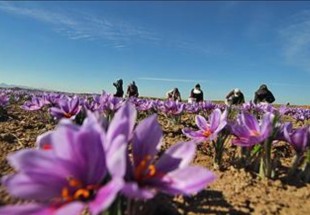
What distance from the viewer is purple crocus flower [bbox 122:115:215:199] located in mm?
1362

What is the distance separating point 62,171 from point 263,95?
44.8 ft

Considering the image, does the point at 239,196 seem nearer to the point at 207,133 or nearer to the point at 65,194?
the point at 207,133

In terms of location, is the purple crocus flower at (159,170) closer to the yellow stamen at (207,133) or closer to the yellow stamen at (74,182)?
the yellow stamen at (74,182)

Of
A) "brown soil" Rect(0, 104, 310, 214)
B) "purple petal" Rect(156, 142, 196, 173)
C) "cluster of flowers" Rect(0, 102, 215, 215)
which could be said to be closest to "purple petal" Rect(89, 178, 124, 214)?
"cluster of flowers" Rect(0, 102, 215, 215)

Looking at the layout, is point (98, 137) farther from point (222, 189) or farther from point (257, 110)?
point (257, 110)

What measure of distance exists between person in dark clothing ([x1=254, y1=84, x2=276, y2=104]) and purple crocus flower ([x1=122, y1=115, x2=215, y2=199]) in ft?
42.9

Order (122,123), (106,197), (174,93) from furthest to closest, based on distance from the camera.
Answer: (174,93) < (122,123) < (106,197)

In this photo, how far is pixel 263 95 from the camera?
14.3 m

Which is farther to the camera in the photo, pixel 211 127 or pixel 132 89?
pixel 132 89

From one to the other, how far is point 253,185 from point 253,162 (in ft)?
1.17

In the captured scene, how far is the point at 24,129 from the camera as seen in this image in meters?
5.18

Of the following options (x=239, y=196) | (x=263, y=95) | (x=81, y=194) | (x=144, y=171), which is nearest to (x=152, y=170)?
(x=144, y=171)

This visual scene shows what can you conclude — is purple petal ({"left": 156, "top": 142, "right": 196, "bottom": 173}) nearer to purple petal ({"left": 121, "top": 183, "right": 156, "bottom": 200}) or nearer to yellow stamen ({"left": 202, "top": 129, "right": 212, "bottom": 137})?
purple petal ({"left": 121, "top": 183, "right": 156, "bottom": 200})

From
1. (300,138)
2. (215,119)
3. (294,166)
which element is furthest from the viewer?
(215,119)
